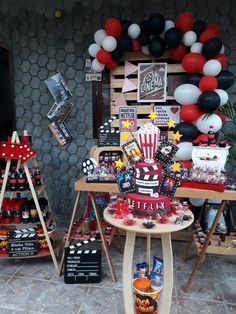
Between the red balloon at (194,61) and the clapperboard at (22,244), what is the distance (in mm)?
2155

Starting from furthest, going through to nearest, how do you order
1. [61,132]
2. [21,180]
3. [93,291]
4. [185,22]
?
[61,132], [185,22], [21,180], [93,291]

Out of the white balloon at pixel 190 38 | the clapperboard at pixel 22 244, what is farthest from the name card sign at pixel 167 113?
the clapperboard at pixel 22 244

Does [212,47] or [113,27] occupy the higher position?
[113,27]

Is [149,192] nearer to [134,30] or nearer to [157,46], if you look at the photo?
[157,46]

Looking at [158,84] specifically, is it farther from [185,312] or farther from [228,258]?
[185,312]

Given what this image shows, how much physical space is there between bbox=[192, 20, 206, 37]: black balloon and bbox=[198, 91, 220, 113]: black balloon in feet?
2.06

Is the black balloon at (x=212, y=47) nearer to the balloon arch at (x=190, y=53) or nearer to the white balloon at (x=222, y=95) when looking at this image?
the balloon arch at (x=190, y=53)

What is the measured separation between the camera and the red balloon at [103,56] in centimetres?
285

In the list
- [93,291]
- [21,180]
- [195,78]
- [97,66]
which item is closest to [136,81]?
[97,66]

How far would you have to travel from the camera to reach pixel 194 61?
2600 millimetres

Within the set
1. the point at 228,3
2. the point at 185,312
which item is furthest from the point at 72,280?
the point at 228,3

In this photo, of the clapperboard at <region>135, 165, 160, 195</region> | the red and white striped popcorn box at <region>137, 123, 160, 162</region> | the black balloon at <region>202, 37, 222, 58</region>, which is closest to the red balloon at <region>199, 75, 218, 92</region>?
the black balloon at <region>202, 37, 222, 58</region>

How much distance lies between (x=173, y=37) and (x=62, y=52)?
1417 mm

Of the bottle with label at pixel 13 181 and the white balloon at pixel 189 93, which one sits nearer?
the bottle with label at pixel 13 181
